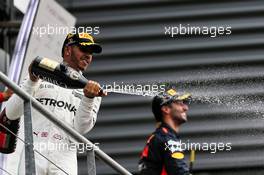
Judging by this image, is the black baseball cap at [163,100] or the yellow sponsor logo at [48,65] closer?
the yellow sponsor logo at [48,65]

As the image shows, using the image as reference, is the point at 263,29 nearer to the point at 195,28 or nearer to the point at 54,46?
the point at 195,28

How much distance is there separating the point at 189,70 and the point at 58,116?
3.09m

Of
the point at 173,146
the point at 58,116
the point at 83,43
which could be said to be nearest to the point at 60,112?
the point at 58,116

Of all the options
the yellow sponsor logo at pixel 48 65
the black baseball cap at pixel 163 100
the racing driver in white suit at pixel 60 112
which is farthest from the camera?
the black baseball cap at pixel 163 100

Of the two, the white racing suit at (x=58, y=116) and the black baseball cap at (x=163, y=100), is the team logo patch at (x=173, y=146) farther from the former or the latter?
the white racing suit at (x=58, y=116)

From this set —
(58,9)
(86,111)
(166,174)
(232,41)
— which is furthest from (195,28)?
(86,111)

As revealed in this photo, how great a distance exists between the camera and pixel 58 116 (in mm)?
5141

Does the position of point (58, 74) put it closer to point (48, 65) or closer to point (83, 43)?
point (48, 65)

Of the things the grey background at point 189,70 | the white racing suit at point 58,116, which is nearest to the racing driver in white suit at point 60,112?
the white racing suit at point 58,116

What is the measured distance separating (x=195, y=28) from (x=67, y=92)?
10.3 feet

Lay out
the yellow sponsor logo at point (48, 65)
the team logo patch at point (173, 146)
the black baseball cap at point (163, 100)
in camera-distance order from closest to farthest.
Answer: the yellow sponsor logo at point (48, 65) < the team logo patch at point (173, 146) < the black baseball cap at point (163, 100)

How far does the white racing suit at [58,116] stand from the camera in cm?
499

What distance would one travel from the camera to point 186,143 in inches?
309

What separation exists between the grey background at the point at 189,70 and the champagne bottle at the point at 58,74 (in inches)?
114
